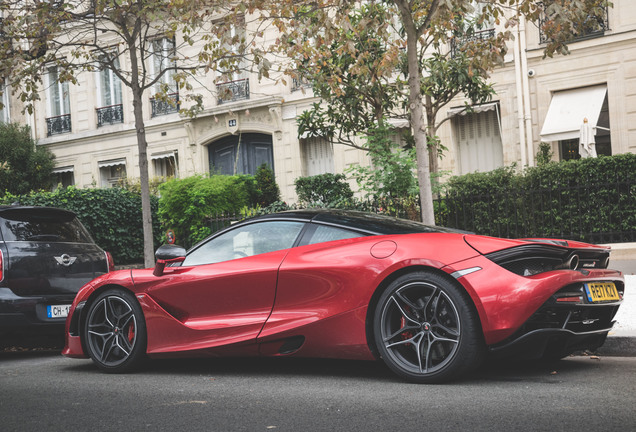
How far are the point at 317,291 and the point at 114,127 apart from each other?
68.0ft

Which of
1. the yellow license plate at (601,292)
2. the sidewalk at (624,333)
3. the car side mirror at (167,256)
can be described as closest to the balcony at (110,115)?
the sidewalk at (624,333)

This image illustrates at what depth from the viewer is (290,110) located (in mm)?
20812

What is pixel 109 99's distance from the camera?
24484 mm

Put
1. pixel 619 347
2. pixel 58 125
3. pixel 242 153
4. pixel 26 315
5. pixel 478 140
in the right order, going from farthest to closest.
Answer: pixel 58 125 → pixel 242 153 → pixel 478 140 → pixel 26 315 → pixel 619 347

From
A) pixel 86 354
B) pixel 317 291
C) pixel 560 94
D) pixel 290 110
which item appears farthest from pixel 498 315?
pixel 290 110

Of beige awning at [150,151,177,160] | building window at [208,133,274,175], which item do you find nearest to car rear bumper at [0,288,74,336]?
building window at [208,133,274,175]

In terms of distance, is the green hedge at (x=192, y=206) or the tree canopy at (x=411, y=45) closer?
the tree canopy at (x=411, y=45)

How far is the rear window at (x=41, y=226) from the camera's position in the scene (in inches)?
282

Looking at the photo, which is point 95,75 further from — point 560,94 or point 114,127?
point 560,94

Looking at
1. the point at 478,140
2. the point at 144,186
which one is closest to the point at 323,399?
the point at 144,186

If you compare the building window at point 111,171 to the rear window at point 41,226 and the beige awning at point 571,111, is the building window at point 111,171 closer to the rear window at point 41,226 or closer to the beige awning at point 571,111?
the beige awning at point 571,111

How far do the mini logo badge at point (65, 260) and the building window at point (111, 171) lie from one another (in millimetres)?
16971

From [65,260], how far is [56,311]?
57 centimetres

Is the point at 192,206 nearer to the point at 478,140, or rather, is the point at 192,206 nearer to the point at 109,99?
the point at 478,140
